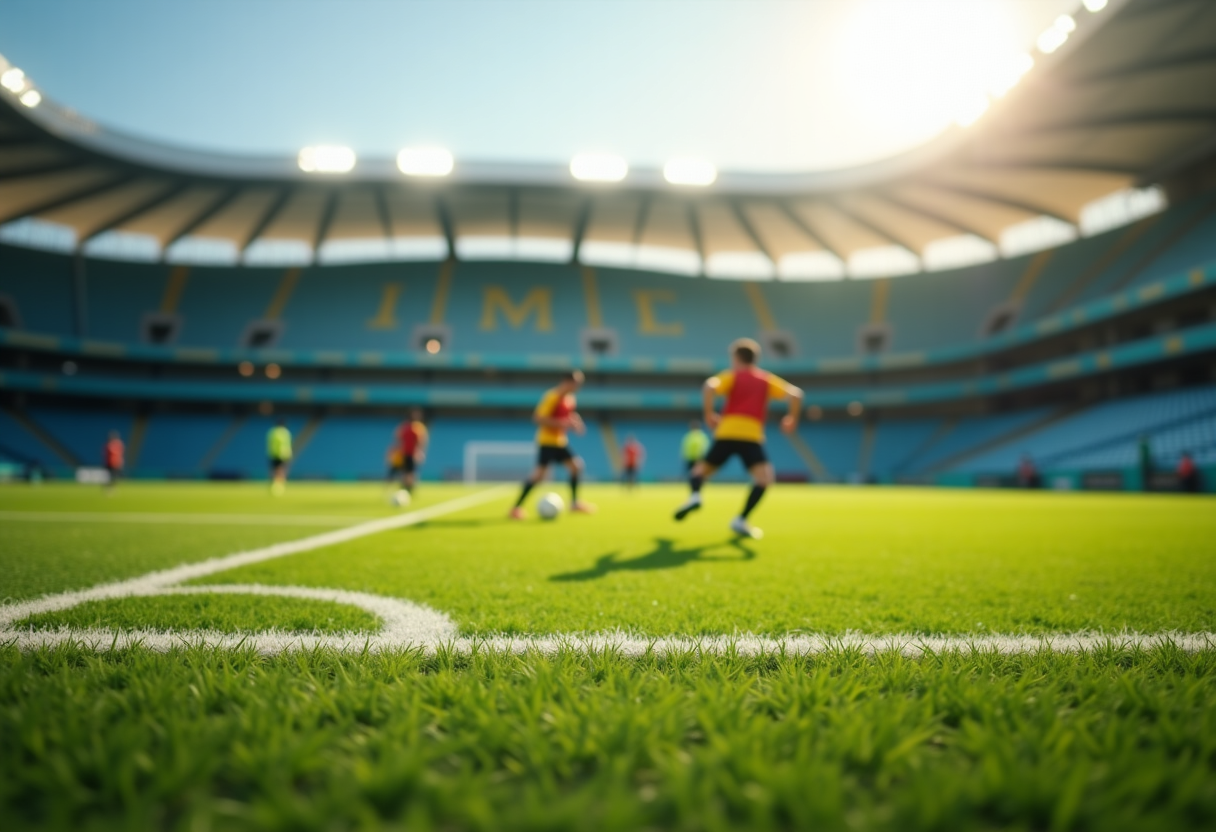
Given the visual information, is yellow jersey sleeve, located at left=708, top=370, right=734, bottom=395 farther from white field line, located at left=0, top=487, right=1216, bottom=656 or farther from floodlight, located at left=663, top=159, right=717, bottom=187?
floodlight, located at left=663, top=159, right=717, bottom=187

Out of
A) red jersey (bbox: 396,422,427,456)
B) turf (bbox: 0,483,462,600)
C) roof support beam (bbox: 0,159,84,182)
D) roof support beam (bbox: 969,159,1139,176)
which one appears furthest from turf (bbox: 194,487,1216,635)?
roof support beam (bbox: 0,159,84,182)

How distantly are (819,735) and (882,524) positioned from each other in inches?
255

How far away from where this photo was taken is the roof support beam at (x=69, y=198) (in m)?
26.7

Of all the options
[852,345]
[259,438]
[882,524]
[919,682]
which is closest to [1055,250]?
[852,345]

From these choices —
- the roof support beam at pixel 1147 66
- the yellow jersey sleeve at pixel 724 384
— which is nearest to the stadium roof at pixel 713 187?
the roof support beam at pixel 1147 66

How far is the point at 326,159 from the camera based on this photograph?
2684 cm

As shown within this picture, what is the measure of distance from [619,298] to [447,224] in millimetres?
11028

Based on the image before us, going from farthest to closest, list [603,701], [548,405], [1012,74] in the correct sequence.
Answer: [1012,74]
[548,405]
[603,701]

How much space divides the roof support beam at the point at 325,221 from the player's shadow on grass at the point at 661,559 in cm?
2980

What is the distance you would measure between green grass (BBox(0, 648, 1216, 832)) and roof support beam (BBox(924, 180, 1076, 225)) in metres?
31.0

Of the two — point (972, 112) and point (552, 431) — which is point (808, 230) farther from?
point (552, 431)

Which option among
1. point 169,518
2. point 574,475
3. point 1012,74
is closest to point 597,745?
point 574,475

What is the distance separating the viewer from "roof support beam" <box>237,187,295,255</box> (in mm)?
29039

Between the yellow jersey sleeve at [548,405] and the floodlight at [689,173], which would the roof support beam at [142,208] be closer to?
the floodlight at [689,173]
